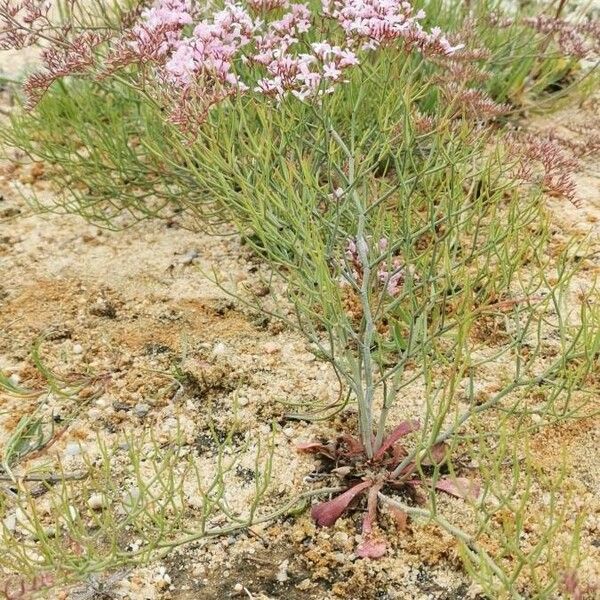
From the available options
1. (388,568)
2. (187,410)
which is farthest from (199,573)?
(187,410)

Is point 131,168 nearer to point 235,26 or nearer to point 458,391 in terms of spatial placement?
point 235,26

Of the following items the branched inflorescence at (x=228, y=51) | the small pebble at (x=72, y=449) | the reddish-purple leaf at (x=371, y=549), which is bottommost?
the reddish-purple leaf at (x=371, y=549)

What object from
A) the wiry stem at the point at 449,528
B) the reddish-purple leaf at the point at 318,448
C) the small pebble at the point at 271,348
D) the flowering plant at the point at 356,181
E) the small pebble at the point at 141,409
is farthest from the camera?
the small pebble at the point at 271,348

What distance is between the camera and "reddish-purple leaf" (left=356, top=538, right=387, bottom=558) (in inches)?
83.8

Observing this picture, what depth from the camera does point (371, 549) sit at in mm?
2137

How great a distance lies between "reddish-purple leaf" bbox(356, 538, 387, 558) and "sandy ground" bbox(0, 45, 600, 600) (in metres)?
0.03

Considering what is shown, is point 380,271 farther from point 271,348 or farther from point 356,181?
point 356,181

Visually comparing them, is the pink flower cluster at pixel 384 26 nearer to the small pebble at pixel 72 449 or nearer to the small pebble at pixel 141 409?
the small pebble at pixel 141 409

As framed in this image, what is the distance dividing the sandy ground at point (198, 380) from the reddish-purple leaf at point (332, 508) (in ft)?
0.11

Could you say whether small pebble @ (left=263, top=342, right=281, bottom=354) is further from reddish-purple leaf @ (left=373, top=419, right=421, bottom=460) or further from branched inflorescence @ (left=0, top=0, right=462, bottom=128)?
branched inflorescence @ (left=0, top=0, right=462, bottom=128)

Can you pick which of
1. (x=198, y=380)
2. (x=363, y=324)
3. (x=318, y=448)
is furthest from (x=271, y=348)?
(x=363, y=324)

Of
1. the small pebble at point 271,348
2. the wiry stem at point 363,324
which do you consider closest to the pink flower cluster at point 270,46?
the wiry stem at point 363,324

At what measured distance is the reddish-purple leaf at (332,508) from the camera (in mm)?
2207

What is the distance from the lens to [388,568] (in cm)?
213
